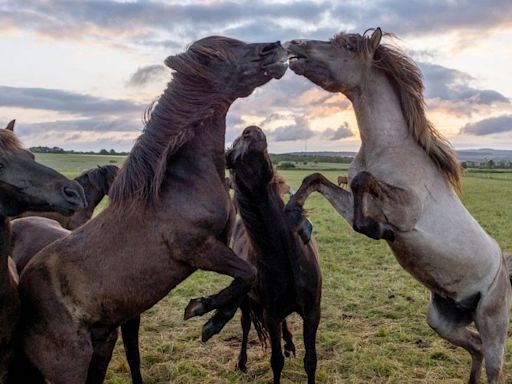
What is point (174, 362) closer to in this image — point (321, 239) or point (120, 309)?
point (120, 309)

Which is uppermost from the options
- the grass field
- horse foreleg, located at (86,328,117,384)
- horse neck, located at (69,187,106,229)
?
horse neck, located at (69,187,106,229)

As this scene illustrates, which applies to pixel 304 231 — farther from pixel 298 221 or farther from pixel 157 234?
pixel 157 234

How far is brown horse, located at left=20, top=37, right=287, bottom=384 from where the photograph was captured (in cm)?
362

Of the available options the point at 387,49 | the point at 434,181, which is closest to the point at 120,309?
the point at 434,181

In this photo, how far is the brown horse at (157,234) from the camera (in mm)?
3617

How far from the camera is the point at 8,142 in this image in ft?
11.2

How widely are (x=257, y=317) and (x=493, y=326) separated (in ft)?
7.99

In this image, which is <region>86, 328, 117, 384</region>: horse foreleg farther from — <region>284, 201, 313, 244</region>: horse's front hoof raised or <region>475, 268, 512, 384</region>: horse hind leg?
<region>475, 268, 512, 384</region>: horse hind leg

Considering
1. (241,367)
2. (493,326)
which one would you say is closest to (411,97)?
(493,326)

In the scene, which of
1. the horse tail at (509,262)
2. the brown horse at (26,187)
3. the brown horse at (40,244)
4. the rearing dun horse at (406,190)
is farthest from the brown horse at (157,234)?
the horse tail at (509,262)

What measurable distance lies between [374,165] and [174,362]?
Answer: 316 centimetres

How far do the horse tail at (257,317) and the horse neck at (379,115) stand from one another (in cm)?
212

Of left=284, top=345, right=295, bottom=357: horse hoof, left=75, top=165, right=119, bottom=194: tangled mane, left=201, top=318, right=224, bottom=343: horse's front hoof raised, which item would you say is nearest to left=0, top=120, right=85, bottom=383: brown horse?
left=201, top=318, right=224, bottom=343: horse's front hoof raised

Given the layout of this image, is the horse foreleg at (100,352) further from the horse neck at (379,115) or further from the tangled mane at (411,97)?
the tangled mane at (411,97)
